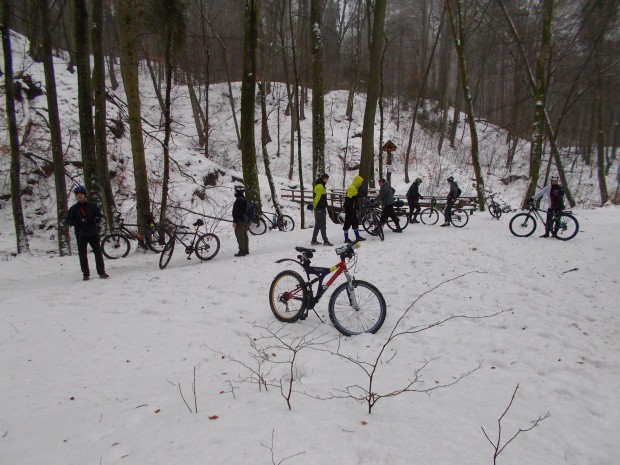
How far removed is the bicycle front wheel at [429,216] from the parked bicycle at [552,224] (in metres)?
3.79

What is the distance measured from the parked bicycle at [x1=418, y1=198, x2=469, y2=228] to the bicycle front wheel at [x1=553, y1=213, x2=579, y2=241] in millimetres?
3377

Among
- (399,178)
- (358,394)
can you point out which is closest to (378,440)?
(358,394)

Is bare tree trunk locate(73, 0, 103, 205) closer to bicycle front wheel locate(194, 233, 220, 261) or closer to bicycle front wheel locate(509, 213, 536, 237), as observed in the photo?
bicycle front wheel locate(194, 233, 220, 261)

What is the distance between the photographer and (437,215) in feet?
45.0

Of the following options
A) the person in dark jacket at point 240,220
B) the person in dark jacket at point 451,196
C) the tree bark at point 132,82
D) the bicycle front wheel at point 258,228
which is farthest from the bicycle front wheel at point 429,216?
the tree bark at point 132,82

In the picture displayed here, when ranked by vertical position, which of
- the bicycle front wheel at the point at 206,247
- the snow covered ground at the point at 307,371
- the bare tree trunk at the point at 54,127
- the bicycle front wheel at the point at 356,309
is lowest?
the snow covered ground at the point at 307,371

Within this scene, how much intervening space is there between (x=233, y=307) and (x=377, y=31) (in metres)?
11.2

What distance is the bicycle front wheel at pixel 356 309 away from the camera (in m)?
4.51

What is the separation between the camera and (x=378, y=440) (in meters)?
2.36

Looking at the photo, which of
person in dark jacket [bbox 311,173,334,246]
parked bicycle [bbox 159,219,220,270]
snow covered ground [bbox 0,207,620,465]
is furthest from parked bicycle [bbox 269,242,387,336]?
parked bicycle [bbox 159,219,220,270]

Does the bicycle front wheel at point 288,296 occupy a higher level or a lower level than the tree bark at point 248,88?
lower

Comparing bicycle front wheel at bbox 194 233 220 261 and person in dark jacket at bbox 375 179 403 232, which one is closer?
bicycle front wheel at bbox 194 233 220 261

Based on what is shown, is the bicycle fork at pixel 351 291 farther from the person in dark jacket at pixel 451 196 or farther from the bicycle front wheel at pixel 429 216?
the bicycle front wheel at pixel 429 216

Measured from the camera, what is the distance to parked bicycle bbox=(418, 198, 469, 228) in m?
12.8
